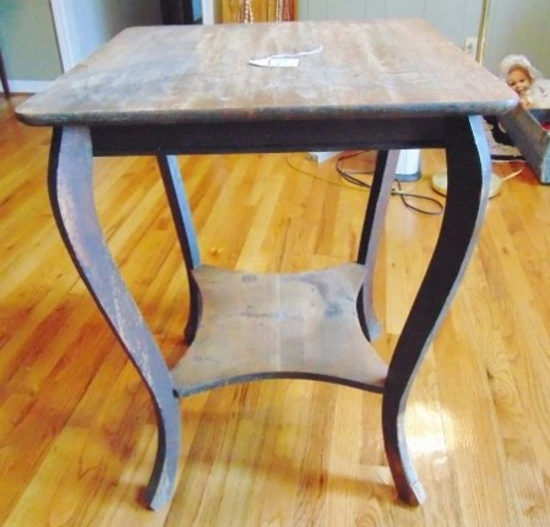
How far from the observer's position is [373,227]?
45.1 inches

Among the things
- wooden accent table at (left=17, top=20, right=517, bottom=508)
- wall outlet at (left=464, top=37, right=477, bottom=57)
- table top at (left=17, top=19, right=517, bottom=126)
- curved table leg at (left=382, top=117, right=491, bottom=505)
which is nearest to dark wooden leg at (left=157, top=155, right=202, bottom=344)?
wooden accent table at (left=17, top=20, right=517, bottom=508)

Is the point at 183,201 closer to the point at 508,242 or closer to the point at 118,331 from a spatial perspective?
the point at 118,331

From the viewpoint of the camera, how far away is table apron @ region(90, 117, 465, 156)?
661mm

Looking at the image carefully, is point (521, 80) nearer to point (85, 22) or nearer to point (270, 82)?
point (270, 82)

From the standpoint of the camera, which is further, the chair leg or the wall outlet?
the chair leg

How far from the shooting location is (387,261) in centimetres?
156

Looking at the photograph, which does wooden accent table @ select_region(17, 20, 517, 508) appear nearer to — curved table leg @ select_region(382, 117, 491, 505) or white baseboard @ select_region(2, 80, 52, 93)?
curved table leg @ select_region(382, 117, 491, 505)

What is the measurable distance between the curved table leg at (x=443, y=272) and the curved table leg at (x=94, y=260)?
0.36m

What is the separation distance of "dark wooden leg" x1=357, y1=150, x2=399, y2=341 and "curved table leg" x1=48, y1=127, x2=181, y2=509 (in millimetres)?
501

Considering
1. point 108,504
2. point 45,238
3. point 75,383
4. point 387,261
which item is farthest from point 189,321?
point 45,238

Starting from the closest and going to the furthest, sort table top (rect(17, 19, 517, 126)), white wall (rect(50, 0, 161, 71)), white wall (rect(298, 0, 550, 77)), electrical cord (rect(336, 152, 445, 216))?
table top (rect(17, 19, 517, 126)) < electrical cord (rect(336, 152, 445, 216)) < white wall (rect(298, 0, 550, 77)) < white wall (rect(50, 0, 161, 71))

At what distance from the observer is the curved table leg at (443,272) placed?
0.65 m

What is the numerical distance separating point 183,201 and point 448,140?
0.62 metres

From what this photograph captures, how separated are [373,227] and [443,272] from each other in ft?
1.39
